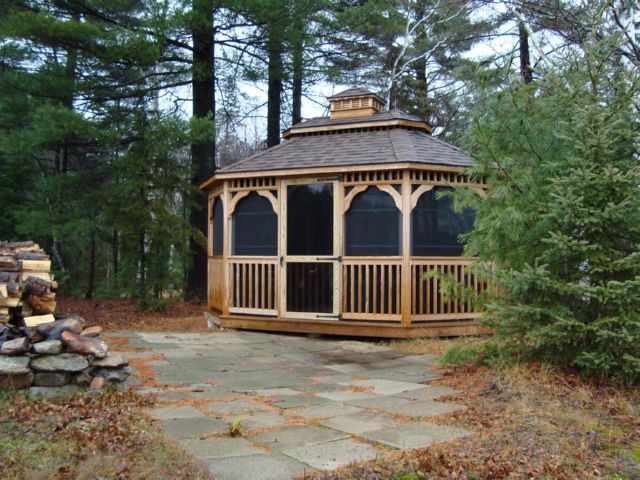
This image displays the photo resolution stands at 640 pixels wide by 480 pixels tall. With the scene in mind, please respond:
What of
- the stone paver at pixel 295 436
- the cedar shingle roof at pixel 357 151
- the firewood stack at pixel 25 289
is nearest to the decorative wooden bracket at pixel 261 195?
the cedar shingle roof at pixel 357 151

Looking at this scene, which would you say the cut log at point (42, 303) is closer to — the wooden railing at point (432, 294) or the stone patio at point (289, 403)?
the stone patio at point (289, 403)

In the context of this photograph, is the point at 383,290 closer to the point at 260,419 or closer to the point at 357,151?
the point at 357,151

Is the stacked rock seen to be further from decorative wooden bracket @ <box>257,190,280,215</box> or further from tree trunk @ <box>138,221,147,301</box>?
tree trunk @ <box>138,221,147,301</box>

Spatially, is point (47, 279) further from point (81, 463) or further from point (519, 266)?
point (519, 266)

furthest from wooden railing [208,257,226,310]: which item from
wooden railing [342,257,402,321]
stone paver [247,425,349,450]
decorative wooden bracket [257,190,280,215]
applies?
stone paver [247,425,349,450]

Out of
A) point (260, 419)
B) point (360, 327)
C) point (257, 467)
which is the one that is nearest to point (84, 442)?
point (257, 467)

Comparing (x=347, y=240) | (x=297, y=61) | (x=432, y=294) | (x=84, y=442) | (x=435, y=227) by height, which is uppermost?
(x=297, y=61)

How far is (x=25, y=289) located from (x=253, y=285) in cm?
420

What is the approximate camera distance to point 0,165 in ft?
43.1

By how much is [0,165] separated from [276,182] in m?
7.80

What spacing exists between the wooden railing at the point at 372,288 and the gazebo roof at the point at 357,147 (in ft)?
4.77

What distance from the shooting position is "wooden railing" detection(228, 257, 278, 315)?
892cm

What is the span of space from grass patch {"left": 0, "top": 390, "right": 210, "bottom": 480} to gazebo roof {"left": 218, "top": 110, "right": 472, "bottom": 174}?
5.23m

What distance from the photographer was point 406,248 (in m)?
8.22
